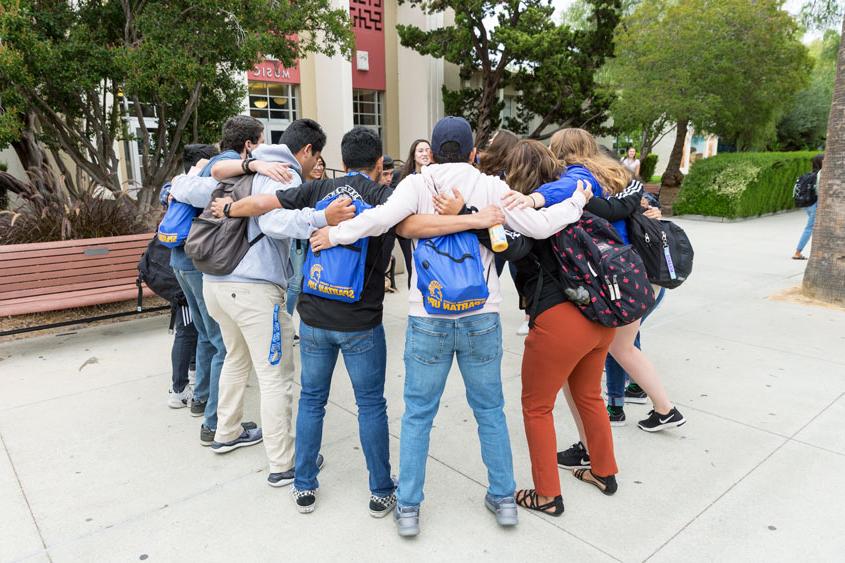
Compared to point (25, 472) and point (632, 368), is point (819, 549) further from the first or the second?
point (25, 472)

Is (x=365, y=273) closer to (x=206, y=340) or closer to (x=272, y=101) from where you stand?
(x=206, y=340)

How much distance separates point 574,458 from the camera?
317 cm

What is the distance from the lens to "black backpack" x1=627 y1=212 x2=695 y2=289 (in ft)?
10.5

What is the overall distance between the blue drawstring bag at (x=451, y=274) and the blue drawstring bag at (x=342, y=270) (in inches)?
10.7

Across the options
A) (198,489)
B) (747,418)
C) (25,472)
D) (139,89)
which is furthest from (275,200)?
(139,89)

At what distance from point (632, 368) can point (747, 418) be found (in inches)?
41.4

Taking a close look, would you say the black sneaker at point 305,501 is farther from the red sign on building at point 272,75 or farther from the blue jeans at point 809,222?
the red sign on building at point 272,75

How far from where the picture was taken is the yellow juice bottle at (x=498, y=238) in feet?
7.54

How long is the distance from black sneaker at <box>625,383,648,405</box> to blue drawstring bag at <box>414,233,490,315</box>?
2.14 meters

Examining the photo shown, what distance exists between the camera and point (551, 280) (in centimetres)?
258

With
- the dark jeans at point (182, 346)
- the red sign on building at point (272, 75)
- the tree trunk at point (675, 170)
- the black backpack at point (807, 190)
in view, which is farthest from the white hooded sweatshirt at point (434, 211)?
the tree trunk at point (675, 170)

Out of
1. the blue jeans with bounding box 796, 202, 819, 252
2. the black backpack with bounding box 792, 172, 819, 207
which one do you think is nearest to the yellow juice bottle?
the black backpack with bounding box 792, 172, 819, 207

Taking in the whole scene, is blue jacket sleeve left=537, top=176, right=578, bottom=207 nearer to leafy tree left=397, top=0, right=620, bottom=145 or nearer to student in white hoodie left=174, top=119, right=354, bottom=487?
student in white hoodie left=174, top=119, right=354, bottom=487

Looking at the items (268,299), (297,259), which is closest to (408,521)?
(268,299)
